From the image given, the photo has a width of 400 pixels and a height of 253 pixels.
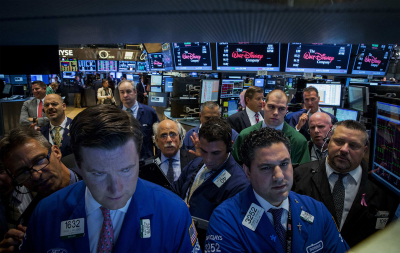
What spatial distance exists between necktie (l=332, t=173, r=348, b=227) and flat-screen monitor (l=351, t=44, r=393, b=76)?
387 cm

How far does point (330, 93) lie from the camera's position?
5.31 meters

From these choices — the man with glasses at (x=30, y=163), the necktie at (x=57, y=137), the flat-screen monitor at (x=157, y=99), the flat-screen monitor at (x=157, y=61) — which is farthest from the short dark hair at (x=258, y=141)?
the flat-screen monitor at (x=157, y=61)

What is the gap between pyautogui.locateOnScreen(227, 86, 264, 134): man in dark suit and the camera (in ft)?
12.1

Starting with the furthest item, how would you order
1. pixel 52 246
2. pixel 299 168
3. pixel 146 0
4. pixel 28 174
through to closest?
pixel 299 168 → pixel 28 174 → pixel 52 246 → pixel 146 0

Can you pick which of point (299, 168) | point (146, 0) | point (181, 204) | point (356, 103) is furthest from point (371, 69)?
point (146, 0)

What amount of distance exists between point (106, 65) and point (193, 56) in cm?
1084

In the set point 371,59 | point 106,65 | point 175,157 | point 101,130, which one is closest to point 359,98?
point 371,59

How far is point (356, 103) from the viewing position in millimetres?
4660

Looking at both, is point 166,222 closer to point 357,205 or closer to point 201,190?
point 201,190

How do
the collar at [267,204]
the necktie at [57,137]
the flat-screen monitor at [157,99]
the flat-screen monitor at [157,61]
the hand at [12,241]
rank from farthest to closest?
1. the flat-screen monitor at [157,61]
2. the flat-screen monitor at [157,99]
3. the necktie at [57,137]
4. the collar at [267,204]
5. the hand at [12,241]

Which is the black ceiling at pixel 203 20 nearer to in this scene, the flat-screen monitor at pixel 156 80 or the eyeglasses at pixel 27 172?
the eyeglasses at pixel 27 172

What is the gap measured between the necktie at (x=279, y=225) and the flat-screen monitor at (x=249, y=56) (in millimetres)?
3639

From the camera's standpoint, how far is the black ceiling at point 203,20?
0.49 m

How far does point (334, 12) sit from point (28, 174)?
160cm
